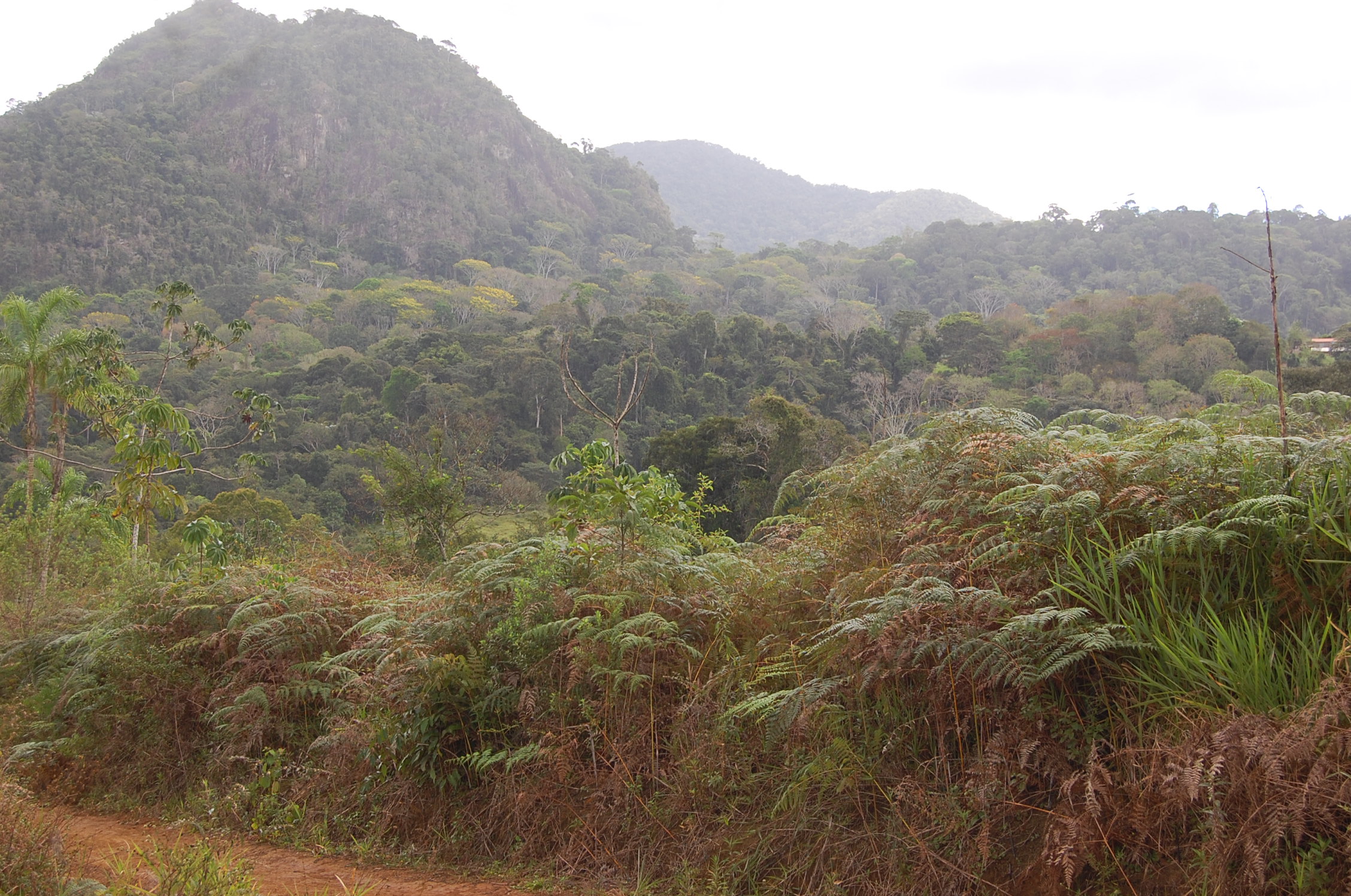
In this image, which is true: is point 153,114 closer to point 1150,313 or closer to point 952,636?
point 1150,313

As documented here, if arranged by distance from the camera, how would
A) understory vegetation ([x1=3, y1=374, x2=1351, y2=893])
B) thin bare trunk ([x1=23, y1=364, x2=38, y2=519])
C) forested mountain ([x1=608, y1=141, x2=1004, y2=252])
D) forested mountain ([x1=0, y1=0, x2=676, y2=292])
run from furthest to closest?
forested mountain ([x1=608, y1=141, x2=1004, y2=252]) → forested mountain ([x1=0, y1=0, x2=676, y2=292]) → thin bare trunk ([x1=23, y1=364, x2=38, y2=519]) → understory vegetation ([x1=3, y1=374, x2=1351, y2=893])

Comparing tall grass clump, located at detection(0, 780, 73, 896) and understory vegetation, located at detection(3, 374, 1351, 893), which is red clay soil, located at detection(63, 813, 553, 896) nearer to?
understory vegetation, located at detection(3, 374, 1351, 893)

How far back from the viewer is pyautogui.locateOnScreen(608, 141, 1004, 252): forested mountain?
167 m

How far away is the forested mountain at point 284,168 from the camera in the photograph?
2719 inches

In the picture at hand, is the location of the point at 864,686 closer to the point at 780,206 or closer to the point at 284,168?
the point at 284,168

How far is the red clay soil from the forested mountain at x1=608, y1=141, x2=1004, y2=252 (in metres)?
156

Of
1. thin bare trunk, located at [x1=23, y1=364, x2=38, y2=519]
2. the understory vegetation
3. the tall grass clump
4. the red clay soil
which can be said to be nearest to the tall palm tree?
thin bare trunk, located at [x1=23, y1=364, x2=38, y2=519]

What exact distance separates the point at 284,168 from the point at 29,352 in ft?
314

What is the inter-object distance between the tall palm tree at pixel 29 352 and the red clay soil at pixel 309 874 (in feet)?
34.5

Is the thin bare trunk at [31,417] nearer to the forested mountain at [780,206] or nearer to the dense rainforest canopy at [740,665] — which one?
the dense rainforest canopy at [740,665]

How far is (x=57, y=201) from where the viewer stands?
6819 cm

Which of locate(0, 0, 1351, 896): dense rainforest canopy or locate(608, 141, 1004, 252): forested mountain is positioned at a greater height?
locate(608, 141, 1004, 252): forested mountain

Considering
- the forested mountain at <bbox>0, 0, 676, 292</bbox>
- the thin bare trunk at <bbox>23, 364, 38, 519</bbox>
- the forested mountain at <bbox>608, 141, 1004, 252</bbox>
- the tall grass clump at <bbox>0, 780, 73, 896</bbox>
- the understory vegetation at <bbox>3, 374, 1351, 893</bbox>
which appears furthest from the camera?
the forested mountain at <bbox>608, 141, 1004, 252</bbox>

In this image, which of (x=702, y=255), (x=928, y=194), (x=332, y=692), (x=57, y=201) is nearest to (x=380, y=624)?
(x=332, y=692)
